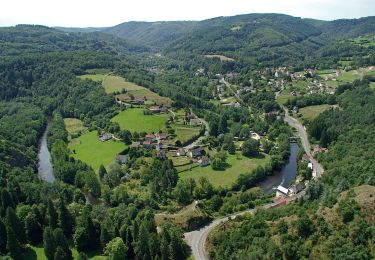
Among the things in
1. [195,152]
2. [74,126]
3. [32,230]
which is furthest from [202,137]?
[32,230]

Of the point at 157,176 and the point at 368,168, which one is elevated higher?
the point at 368,168

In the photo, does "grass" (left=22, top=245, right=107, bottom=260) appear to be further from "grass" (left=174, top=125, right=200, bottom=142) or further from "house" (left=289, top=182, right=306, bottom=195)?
"grass" (left=174, top=125, right=200, bottom=142)

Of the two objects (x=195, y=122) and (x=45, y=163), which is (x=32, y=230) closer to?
(x=45, y=163)

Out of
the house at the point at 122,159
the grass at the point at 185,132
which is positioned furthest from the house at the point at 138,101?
the house at the point at 122,159

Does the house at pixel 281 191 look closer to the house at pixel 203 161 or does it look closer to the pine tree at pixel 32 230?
the house at pixel 203 161

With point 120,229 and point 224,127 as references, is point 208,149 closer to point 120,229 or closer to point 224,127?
point 224,127

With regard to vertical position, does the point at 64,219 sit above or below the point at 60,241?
above

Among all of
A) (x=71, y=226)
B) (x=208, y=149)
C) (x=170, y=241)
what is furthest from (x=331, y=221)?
(x=208, y=149)

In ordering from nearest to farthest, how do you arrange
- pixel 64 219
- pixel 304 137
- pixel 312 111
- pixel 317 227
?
pixel 317 227 → pixel 64 219 → pixel 304 137 → pixel 312 111
